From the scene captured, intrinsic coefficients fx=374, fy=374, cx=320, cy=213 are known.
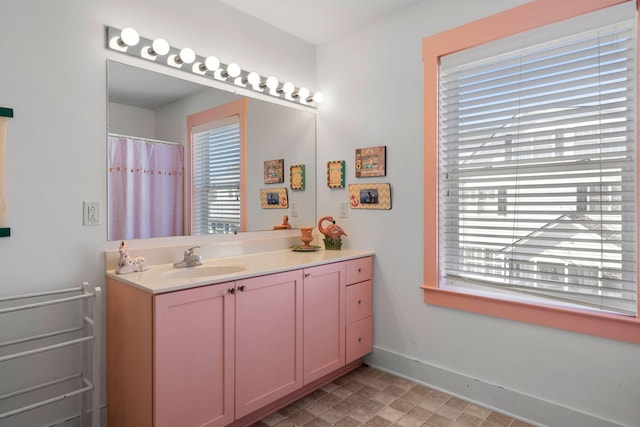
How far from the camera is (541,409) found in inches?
76.0

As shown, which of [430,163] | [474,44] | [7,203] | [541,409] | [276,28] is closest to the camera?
[7,203]

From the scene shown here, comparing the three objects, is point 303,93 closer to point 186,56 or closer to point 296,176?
point 296,176

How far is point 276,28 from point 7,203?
1962 mm

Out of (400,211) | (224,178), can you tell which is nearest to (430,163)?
(400,211)

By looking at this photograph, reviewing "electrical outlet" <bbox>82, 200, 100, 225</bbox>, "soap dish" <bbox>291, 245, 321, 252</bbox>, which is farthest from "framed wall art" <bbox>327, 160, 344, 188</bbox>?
"electrical outlet" <bbox>82, 200, 100, 225</bbox>

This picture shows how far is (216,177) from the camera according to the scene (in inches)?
92.3

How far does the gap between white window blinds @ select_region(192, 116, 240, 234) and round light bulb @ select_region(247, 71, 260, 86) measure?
0.88ft

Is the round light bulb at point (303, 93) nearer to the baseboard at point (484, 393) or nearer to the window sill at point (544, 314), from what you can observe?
the window sill at point (544, 314)

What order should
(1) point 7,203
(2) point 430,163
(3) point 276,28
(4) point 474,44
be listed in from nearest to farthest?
1. (1) point 7,203
2. (4) point 474,44
3. (2) point 430,163
4. (3) point 276,28

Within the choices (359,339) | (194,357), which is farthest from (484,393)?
(194,357)

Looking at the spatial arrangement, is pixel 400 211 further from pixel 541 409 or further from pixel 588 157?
pixel 541 409

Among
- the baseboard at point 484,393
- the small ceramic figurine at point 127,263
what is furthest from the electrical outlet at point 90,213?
the baseboard at point 484,393

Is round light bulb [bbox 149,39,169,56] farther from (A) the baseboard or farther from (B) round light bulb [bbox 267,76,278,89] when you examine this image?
(A) the baseboard

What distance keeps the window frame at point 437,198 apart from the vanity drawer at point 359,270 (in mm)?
402
